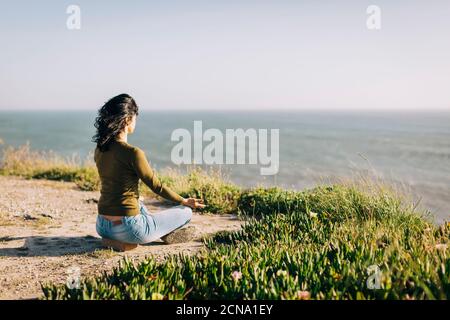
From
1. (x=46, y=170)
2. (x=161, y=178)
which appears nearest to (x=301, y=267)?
(x=161, y=178)

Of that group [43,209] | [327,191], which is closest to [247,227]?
[327,191]

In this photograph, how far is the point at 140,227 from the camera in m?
6.25

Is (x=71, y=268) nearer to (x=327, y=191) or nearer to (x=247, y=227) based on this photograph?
(x=247, y=227)

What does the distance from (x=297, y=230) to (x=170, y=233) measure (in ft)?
5.55

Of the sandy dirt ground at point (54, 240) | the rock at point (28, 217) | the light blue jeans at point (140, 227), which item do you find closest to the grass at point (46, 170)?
the sandy dirt ground at point (54, 240)

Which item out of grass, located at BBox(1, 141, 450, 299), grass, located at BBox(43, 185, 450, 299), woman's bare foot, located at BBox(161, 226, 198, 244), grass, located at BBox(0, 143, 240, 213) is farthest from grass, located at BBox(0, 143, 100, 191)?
grass, located at BBox(43, 185, 450, 299)

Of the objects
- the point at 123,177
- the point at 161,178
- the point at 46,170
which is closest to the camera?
the point at 123,177

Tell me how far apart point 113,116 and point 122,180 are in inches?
30.2

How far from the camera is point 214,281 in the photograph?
4496 millimetres

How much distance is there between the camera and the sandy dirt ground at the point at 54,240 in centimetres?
548

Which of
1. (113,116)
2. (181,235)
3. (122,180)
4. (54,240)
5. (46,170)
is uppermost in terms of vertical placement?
(113,116)

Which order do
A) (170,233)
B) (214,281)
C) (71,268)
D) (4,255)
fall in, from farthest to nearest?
(170,233) < (4,255) < (71,268) < (214,281)

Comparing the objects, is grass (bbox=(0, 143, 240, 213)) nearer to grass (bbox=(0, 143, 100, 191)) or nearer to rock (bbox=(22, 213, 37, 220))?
grass (bbox=(0, 143, 100, 191))

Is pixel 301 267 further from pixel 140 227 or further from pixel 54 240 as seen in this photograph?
→ pixel 54 240
